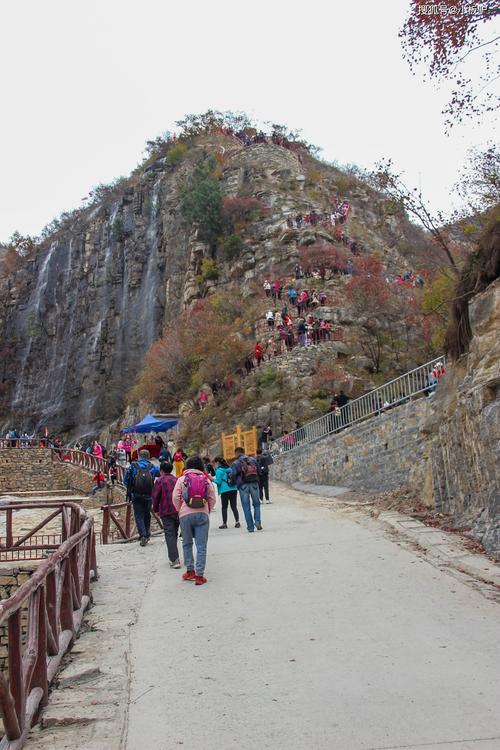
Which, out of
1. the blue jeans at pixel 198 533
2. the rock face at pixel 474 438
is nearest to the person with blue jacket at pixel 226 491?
the rock face at pixel 474 438

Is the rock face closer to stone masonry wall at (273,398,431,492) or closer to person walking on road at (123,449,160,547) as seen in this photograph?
stone masonry wall at (273,398,431,492)

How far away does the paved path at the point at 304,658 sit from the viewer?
388 cm

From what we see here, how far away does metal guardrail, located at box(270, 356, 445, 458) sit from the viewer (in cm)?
1545

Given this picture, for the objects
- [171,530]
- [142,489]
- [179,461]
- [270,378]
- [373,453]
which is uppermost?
[270,378]

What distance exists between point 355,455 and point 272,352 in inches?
649

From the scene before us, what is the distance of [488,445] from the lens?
8.87 meters

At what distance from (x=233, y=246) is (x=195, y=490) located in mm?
40677

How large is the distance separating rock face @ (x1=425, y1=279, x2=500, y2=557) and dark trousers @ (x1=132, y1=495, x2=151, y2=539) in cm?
524

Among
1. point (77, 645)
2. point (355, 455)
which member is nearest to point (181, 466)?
point (355, 455)

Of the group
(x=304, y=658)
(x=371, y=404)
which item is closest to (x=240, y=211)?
(x=371, y=404)

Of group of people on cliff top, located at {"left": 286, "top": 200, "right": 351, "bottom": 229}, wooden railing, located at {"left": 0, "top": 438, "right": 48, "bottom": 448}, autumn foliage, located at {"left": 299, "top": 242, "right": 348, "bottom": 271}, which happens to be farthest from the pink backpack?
group of people on cliff top, located at {"left": 286, "top": 200, "right": 351, "bottom": 229}

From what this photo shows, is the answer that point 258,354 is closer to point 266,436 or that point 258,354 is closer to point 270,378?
point 270,378

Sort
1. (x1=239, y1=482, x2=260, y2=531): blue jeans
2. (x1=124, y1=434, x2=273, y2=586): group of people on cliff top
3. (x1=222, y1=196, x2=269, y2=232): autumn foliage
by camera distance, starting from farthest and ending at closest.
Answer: (x1=222, y1=196, x2=269, y2=232): autumn foliage
(x1=239, y1=482, x2=260, y2=531): blue jeans
(x1=124, y1=434, x2=273, y2=586): group of people on cliff top

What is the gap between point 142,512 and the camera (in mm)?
12227
